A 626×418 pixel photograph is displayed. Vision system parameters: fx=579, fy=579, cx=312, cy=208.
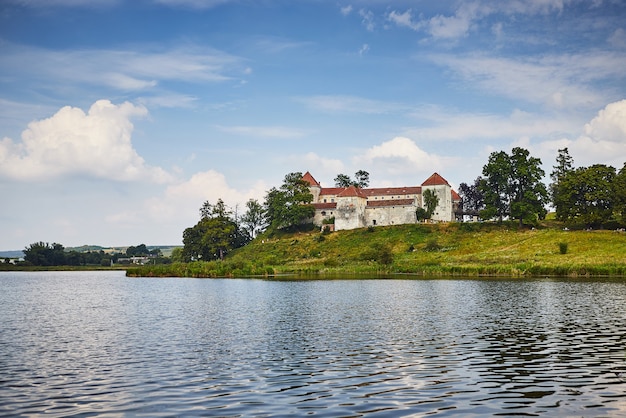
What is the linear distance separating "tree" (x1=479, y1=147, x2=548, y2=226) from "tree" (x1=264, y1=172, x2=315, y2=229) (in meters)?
45.2

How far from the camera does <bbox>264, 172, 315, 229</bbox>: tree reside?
5531 inches

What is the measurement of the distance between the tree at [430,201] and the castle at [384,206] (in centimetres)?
92

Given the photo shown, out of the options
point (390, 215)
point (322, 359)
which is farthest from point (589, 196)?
point (322, 359)

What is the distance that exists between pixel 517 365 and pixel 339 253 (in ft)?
308

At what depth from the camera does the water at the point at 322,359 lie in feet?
48.6

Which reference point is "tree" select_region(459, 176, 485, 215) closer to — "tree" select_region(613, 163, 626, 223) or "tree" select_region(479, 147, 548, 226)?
"tree" select_region(479, 147, 548, 226)

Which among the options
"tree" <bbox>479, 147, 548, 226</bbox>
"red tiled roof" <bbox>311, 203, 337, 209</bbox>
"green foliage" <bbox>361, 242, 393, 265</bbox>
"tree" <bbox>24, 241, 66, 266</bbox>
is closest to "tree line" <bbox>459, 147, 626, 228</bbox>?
"tree" <bbox>479, 147, 548, 226</bbox>

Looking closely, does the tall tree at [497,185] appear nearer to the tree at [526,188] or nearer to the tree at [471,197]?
the tree at [526,188]

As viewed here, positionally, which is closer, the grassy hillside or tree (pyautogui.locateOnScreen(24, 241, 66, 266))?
the grassy hillside

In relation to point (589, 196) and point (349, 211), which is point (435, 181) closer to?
point (349, 211)

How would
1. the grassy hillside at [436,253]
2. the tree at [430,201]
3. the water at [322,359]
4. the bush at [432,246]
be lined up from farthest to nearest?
the tree at [430,201], the bush at [432,246], the grassy hillside at [436,253], the water at [322,359]

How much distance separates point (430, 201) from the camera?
443ft

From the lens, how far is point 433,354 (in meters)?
21.5

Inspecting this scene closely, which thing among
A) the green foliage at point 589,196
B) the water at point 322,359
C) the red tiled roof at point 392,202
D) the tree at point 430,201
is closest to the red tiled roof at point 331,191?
the red tiled roof at point 392,202
